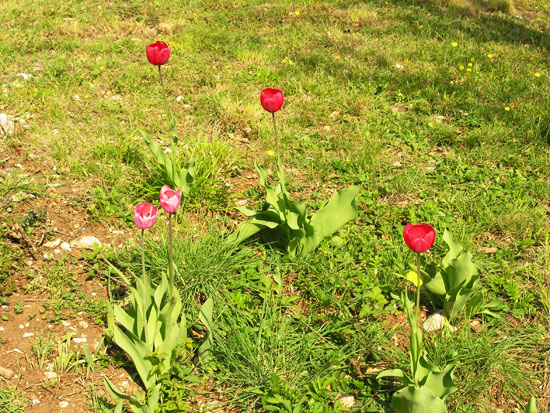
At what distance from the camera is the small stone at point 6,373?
92.0 inches

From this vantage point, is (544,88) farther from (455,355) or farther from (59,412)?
(59,412)

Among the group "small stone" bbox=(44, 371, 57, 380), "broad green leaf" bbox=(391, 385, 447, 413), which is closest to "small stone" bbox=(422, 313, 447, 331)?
"broad green leaf" bbox=(391, 385, 447, 413)

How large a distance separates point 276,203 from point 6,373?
1.56m

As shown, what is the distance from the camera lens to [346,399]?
235 cm

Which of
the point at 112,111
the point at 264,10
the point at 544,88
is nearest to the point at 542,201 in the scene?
the point at 544,88

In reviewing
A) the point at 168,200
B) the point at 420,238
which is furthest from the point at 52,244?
the point at 420,238

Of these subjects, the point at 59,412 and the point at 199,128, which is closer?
the point at 59,412

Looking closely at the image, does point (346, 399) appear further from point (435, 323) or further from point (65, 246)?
point (65, 246)

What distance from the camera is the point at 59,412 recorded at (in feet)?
7.34

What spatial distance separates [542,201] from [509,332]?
126 cm

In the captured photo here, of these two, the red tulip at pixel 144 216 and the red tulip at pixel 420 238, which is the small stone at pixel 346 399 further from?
the red tulip at pixel 144 216

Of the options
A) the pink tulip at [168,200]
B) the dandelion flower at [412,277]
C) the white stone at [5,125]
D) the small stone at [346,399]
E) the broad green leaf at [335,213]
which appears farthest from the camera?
the white stone at [5,125]

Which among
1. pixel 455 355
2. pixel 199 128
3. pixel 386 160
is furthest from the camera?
pixel 199 128

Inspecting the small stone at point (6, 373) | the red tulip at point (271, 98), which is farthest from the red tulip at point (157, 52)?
the small stone at point (6, 373)
